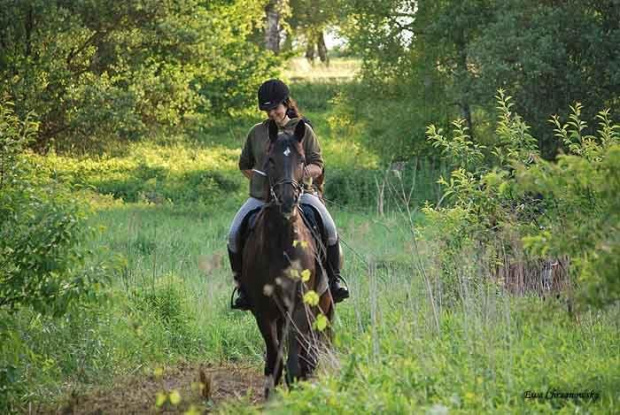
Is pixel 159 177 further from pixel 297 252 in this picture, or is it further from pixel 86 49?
pixel 297 252

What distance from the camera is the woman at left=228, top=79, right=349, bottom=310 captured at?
980 cm

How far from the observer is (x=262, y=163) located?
9.48 m

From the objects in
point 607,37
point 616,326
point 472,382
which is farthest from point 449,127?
point 472,382

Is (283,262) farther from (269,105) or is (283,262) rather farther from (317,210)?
(269,105)

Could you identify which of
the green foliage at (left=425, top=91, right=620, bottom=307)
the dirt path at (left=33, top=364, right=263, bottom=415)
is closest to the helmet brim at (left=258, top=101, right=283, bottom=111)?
the green foliage at (left=425, top=91, right=620, bottom=307)

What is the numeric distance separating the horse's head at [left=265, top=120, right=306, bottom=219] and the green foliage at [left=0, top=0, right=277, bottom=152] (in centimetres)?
1641

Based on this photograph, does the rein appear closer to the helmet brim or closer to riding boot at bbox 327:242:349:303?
the helmet brim

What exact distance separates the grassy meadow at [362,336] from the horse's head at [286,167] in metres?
0.69

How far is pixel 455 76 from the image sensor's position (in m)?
27.0

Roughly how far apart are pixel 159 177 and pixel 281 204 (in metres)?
19.8

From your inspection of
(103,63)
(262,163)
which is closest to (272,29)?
(103,63)

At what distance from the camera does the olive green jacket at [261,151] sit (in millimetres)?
9789

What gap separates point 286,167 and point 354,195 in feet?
58.0

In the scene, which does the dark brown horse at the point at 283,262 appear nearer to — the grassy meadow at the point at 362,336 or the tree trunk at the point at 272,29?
the grassy meadow at the point at 362,336
